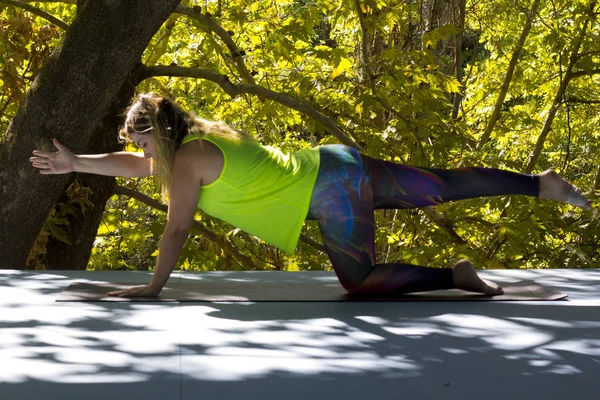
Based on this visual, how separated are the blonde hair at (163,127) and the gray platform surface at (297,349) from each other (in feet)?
1.85

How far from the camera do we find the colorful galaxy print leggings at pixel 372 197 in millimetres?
3637

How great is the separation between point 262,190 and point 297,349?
93 cm

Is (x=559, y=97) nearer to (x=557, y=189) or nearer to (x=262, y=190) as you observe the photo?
(x=557, y=189)

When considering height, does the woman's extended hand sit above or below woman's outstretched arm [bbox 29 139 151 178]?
below

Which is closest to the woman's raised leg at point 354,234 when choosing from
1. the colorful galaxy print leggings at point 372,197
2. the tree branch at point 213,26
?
the colorful galaxy print leggings at point 372,197

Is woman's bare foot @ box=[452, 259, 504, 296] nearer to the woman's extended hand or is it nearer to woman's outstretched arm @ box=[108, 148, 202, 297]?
woman's outstretched arm @ box=[108, 148, 202, 297]

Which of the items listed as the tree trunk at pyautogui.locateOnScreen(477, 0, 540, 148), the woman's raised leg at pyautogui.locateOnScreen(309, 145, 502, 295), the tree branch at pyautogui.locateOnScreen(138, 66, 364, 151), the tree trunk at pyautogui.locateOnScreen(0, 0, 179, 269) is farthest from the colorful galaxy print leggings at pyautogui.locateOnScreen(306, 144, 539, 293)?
the tree trunk at pyautogui.locateOnScreen(477, 0, 540, 148)

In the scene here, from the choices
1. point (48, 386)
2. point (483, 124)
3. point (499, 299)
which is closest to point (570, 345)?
point (499, 299)

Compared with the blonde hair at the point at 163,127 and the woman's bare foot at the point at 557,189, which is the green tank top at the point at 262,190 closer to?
the blonde hair at the point at 163,127

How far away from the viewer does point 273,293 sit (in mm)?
3969

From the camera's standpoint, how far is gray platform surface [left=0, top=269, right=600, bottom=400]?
237 cm

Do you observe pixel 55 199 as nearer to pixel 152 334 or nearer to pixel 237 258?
pixel 237 258

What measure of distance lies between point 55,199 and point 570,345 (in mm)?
3506

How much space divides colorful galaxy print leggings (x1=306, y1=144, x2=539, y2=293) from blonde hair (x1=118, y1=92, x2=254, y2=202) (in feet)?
1.44
